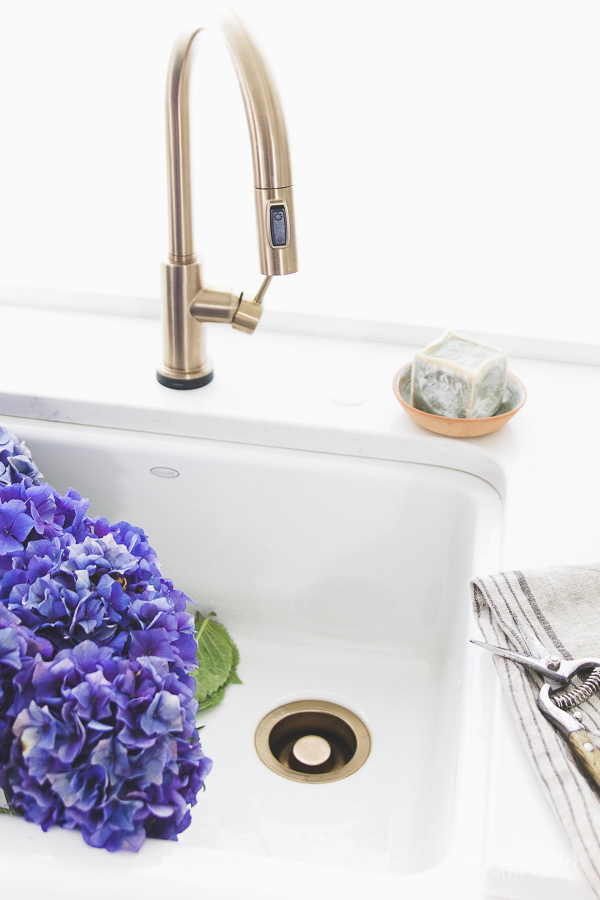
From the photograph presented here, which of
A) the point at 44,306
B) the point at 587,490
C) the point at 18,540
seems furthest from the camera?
the point at 44,306

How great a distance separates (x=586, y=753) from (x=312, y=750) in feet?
1.17

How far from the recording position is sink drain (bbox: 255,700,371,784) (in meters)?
0.75

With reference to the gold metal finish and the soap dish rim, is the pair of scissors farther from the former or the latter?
the gold metal finish

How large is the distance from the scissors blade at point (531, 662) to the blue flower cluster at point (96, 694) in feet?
0.69

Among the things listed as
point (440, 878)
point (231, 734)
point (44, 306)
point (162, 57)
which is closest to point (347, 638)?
point (231, 734)

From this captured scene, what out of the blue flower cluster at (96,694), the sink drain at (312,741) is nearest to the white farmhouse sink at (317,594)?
the sink drain at (312,741)

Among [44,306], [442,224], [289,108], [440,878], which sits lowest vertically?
[440,878]

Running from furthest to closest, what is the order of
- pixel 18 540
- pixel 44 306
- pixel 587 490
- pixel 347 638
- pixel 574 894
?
pixel 44 306, pixel 347 638, pixel 587 490, pixel 18 540, pixel 574 894

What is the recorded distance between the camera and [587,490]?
2.36 ft

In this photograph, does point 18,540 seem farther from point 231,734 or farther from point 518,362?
point 518,362

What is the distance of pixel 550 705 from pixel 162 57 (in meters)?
0.78

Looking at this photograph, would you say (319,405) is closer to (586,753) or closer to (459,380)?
(459,380)

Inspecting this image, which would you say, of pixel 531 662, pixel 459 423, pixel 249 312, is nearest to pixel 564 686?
pixel 531 662

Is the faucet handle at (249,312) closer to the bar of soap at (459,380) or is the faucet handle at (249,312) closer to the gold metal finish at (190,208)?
the gold metal finish at (190,208)
